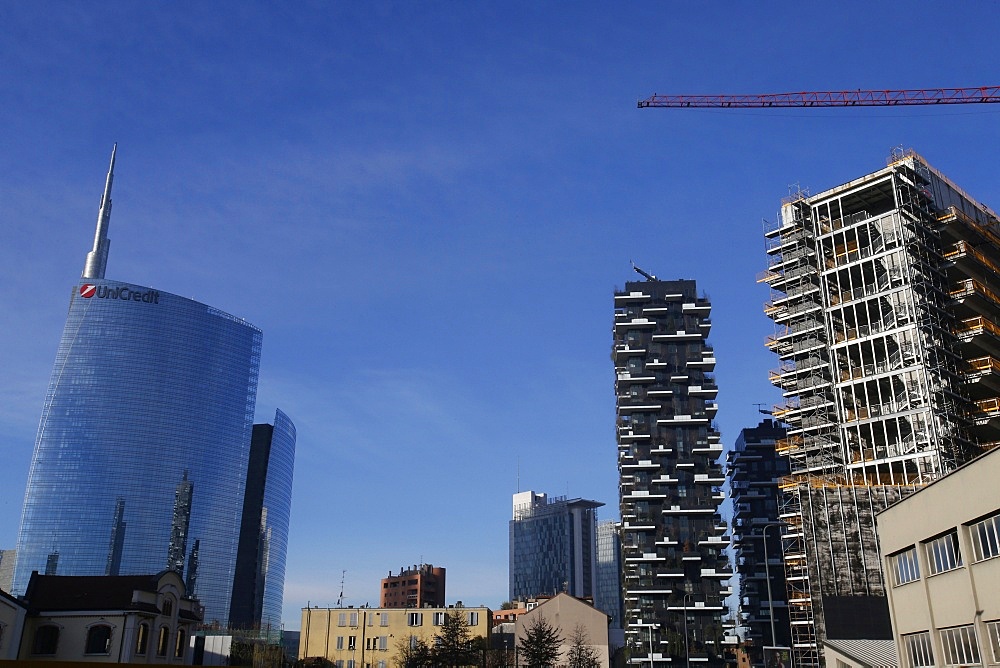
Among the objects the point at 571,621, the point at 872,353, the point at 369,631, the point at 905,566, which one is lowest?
the point at 369,631

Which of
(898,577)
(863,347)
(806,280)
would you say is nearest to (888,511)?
(898,577)

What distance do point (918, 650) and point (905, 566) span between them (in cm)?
419

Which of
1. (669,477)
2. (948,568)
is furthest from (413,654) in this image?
(948,568)

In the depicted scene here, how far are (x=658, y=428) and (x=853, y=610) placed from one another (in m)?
76.2

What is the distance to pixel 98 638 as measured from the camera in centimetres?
7088

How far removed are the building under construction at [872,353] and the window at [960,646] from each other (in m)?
43.8

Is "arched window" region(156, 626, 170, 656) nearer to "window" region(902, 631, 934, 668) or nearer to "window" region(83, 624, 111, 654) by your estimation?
"window" region(83, 624, 111, 654)

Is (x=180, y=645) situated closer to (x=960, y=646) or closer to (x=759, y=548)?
(x=960, y=646)

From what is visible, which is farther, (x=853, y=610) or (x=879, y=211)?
(x=879, y=211)

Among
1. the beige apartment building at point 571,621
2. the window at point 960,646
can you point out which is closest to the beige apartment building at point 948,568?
the window at point 960,646

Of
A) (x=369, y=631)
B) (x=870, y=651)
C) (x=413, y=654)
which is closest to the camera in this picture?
(x=870, y=651)

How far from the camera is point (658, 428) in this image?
149875 mm

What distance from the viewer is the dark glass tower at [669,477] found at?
133m

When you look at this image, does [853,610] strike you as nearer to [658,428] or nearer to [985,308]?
[985,308]
